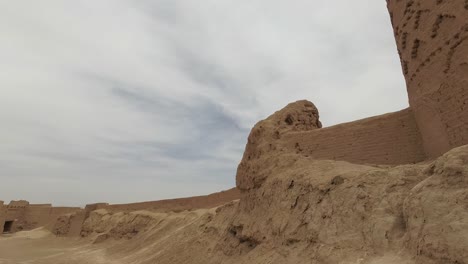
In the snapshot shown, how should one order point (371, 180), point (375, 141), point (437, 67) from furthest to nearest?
1. point (375, 141)
2. point (437, 67)
3. point (371, 180)

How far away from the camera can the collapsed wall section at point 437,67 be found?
6.18 m

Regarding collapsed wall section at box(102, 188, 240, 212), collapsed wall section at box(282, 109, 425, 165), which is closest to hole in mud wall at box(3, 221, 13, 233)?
collapsed wall section at box(102, 188, 240, 212)

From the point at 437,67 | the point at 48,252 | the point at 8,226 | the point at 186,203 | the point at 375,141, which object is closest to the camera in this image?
the point at 437,67

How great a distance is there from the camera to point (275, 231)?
780cm

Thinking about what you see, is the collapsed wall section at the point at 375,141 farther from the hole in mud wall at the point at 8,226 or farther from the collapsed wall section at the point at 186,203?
the hole in mud wall at the point at 8,226

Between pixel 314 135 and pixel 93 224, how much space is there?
74.0 ft

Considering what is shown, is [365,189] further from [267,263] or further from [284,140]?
[284,140]

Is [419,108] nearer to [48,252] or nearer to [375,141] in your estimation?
[375,141]

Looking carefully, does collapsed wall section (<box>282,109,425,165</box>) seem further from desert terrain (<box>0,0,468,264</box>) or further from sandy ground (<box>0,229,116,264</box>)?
sandy ground (<box>0,229,116,264</box>)

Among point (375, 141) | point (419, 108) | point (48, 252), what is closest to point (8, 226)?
point (48, 252)

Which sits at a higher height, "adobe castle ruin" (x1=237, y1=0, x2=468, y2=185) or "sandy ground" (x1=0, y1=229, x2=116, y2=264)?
"adobe castle ruin" (x1=237, y1=0, x2=468, y2=185)

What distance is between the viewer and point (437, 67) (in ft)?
22.4

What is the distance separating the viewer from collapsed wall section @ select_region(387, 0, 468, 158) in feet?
20.3

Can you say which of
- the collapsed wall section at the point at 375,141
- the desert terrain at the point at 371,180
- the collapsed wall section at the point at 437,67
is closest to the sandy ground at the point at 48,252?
the desert terrain at the point at 371,180
